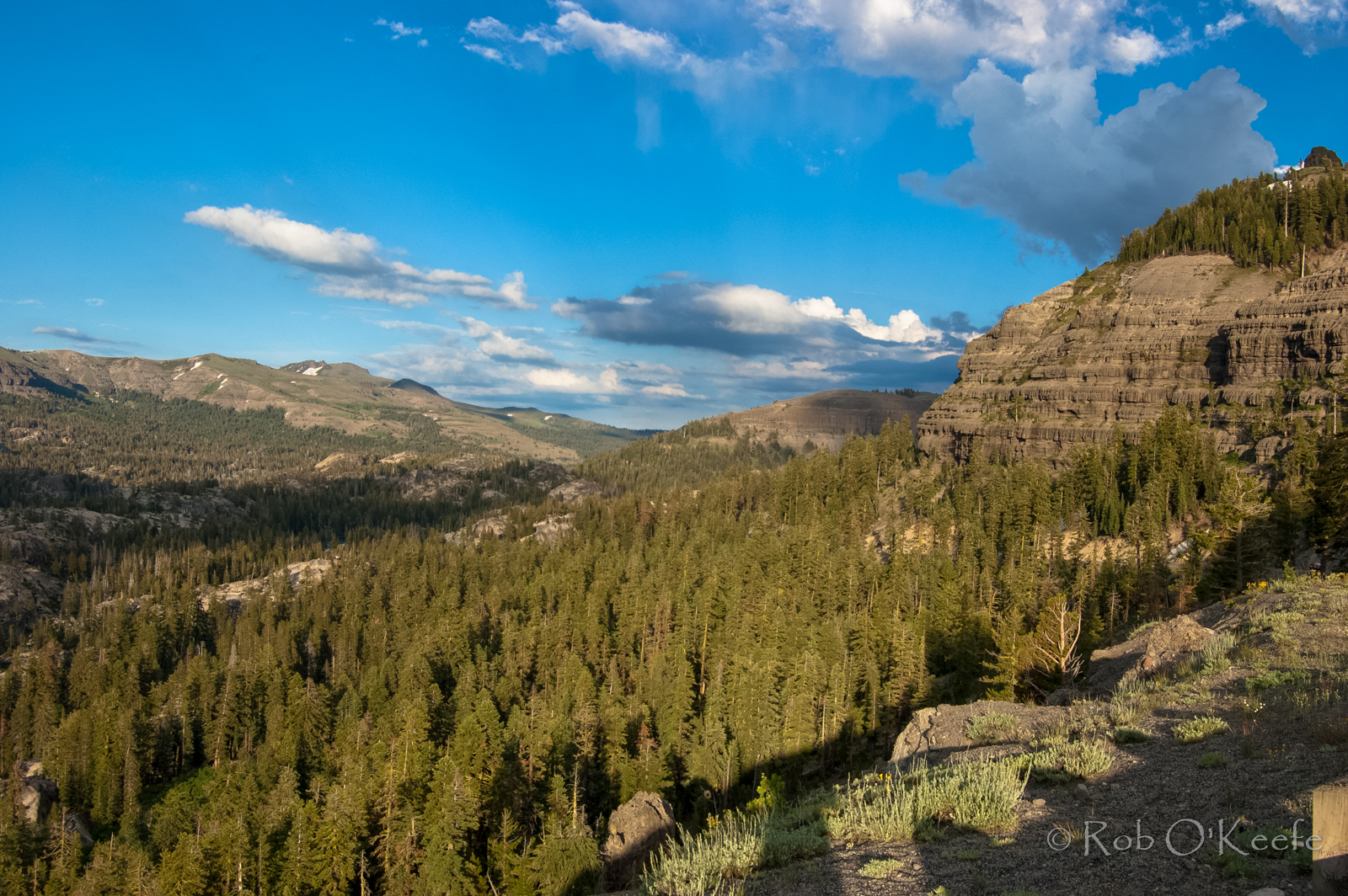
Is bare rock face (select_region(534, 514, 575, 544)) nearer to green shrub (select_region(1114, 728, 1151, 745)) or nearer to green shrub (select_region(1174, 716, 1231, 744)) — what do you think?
green shrub (select_region(1114, 728, 1151, 745))

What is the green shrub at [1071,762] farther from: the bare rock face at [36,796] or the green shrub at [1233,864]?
the bare rock face at [36,796]

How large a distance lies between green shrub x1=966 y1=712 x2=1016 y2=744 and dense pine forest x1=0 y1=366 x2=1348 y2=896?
18377mm

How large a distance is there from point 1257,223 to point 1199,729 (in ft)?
501

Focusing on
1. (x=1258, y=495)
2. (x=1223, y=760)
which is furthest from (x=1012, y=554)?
(x=1223, y=760)

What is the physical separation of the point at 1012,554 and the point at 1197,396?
4734 cm

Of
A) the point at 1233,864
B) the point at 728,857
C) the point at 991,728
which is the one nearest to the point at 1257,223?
the point at 991,728

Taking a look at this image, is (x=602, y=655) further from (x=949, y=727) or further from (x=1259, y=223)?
(x=1259, y=223)

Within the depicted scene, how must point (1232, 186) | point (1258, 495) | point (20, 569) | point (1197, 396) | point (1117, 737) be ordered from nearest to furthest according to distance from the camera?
point (1117, 737)
point (1258, 495)
point (1197, 396)
point (1232, 186)
point (20, 569)

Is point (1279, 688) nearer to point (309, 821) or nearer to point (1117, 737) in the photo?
point (1117, 737)

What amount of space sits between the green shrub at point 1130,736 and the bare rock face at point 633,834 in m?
24.9

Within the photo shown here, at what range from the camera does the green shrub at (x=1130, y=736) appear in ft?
54.8

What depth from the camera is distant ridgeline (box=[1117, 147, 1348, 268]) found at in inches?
4621

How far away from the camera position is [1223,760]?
14062 mm

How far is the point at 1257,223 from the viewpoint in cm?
12344
